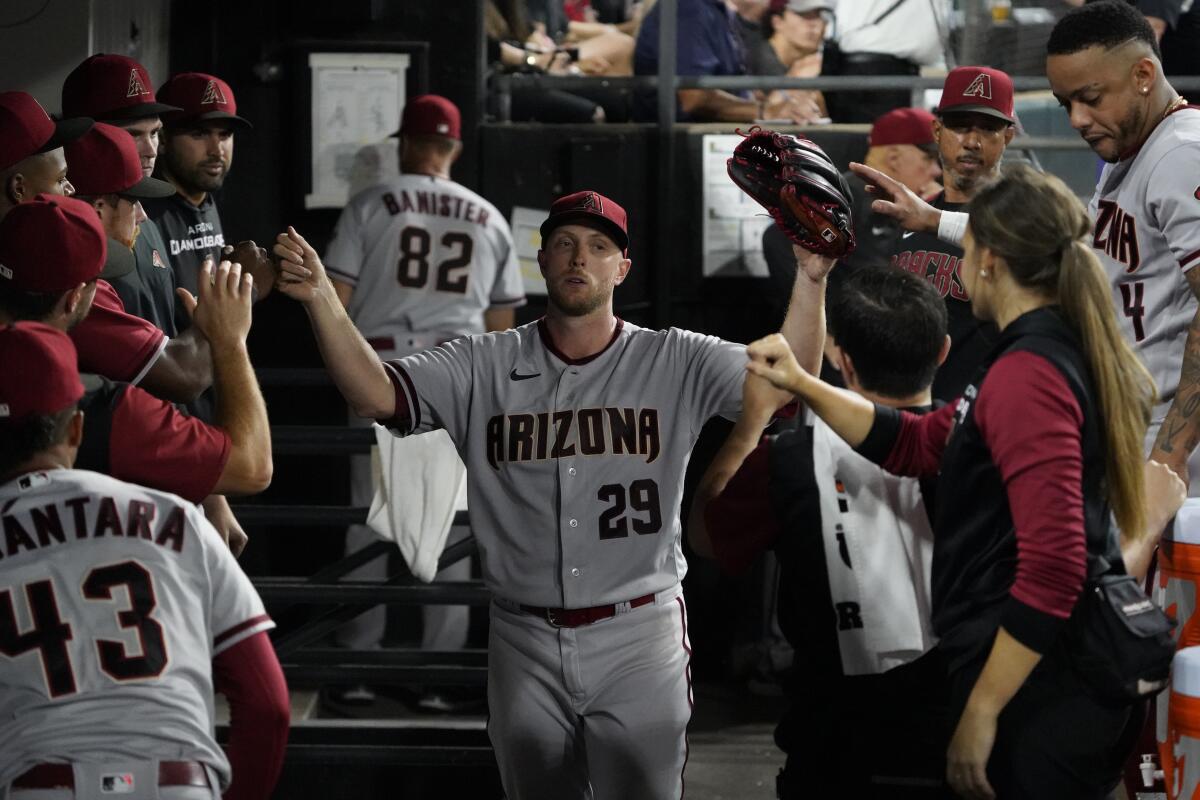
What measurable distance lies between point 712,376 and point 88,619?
1.76 metres

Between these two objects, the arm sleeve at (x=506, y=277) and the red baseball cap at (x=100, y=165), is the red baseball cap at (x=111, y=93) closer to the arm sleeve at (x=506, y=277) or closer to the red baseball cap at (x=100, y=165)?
the red baseball cap at (x=100, y=165)

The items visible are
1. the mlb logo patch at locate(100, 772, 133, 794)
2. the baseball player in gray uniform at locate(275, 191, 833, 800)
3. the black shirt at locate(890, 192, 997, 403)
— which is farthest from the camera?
the black shirt at locate(890, 192, 997, 403)

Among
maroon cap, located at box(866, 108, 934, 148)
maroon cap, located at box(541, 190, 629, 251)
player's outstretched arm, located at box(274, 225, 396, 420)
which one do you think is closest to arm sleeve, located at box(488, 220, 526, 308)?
maroon cap, located at box(866, 108, 934, 148)

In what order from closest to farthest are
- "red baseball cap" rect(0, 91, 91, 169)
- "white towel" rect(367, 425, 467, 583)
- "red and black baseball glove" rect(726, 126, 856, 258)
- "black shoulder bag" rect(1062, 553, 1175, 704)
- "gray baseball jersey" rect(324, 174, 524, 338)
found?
A: "black shoulder bag" rect(1062, 553, 1175, 704)
"red and black baseball glove" rect(726, 126, 856, 258)
"red baseball cap" rect(0, 91, 91, 169)
"white towel" rect(367, 425, 467, 583)
"gray baseball jersey" rect(324, 174, 524, 338)

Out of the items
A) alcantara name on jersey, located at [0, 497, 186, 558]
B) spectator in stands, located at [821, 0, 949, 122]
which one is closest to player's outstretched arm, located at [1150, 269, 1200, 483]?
alcantara name on jersey, located at [0, 497, 186, 558]

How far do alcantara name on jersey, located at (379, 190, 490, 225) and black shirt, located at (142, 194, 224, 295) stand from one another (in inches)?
45.2

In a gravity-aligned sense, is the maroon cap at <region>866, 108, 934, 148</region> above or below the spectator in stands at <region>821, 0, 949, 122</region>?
below

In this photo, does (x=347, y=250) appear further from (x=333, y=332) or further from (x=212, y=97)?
(x=333, y=332)

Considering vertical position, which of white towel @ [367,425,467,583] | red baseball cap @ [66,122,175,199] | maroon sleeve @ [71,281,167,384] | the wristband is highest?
red baseball cap @ [66,122,175,199]

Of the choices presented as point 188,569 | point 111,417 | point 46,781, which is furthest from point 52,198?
point 46,781

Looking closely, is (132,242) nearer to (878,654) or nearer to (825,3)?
(878,654)

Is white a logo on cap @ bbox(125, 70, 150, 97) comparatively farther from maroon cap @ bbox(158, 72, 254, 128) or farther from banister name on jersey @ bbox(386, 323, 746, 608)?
banister name on jersey @ bbox(386, 323, 746, 608)

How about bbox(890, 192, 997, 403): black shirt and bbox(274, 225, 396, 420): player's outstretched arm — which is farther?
bbox(890, 192, 997, 403): black shirt

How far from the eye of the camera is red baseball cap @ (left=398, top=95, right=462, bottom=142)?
6.51 metres
